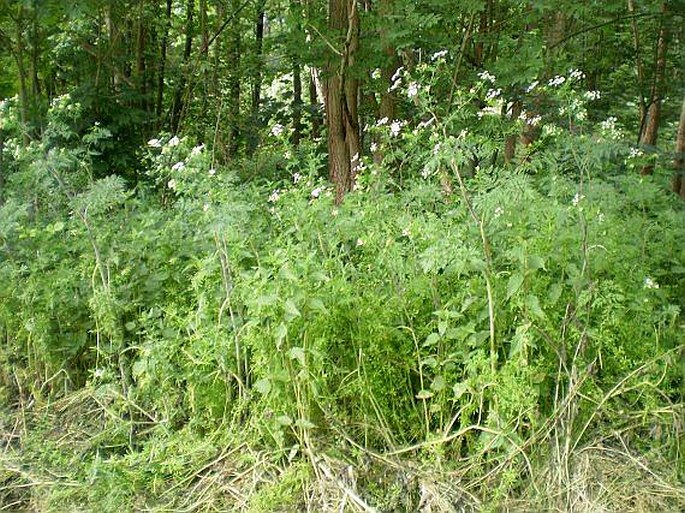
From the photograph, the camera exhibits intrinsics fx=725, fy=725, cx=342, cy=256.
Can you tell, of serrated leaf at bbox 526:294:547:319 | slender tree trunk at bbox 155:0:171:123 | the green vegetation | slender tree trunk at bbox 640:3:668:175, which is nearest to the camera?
serrated leaf at bbox 526:294:547:319

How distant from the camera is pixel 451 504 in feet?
9.45

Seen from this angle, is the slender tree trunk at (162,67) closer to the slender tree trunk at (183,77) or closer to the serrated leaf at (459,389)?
the slender tree trunk at (183,77)

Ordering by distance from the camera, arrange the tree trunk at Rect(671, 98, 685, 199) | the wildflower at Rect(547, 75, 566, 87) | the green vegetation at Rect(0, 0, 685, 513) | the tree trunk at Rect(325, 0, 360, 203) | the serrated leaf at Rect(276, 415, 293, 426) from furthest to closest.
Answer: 1. the tree trunk at Rect(325, 0, 360, 203)
2. the tree trunk at Rect(671, 98, 685, 199)
3. the wildflower at Rect(547, 75, 566, 87)
4. the serrated leaf at Rect(276, 415, 293, 426)
5. the green vegetation at Rect(0, 0, 685, 513)

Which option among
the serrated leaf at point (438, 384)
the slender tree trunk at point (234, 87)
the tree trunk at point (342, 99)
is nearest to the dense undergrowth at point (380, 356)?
the serrated leaf at point (438, 384)

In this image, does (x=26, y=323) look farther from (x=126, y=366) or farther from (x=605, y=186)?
(x=605, y=186)

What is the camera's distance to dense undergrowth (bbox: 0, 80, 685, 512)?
9.68 ft

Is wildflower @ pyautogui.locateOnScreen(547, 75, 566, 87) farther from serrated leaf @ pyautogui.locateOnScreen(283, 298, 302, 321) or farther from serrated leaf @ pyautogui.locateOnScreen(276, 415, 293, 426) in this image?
serrated leaf @ pyautogui.locateOnScreen(276, 415, 293, 426)

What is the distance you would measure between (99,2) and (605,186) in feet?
16.1

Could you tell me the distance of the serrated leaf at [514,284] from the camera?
291cm

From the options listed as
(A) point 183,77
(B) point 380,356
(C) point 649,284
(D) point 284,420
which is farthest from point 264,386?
(A) point 183,77

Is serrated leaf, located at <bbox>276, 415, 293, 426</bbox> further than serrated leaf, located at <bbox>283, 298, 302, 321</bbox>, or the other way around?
serrated leaf, located at <bbox>276, 415, 293, 426</bbox>

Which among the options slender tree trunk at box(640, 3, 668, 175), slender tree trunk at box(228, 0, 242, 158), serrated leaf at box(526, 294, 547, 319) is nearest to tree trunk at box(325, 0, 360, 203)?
slender tree trunk at box(228, 0, 242, 158)

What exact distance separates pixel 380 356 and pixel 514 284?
67 centimetres

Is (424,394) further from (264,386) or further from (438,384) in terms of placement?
(264,386)
